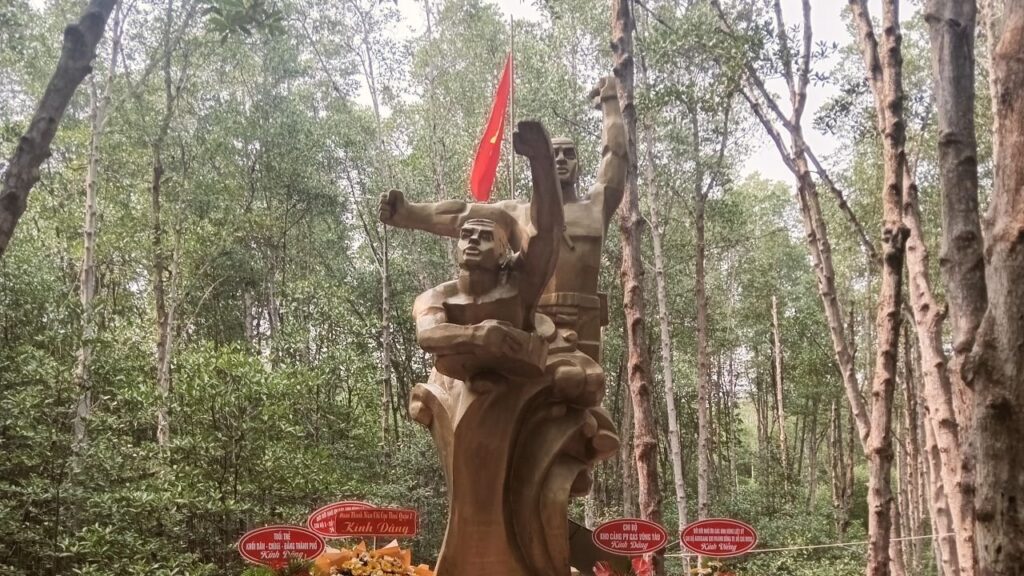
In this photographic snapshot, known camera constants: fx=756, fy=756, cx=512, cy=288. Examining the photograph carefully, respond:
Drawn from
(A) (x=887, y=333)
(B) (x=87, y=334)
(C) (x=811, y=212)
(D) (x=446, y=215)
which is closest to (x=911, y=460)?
(C) (x=811, y=212)

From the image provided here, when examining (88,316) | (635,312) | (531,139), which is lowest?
(531,139)

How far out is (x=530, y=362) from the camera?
272cm

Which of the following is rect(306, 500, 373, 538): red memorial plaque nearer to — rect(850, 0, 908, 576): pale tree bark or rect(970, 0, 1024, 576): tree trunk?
rect(850, 0, 908, 576): pale tree bark

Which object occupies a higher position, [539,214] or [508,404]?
[539,214]

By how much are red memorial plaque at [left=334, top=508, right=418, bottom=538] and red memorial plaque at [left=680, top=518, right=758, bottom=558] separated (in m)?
1.34

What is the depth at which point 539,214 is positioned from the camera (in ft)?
8.84

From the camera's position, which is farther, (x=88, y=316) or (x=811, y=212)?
(x=88, y=316)

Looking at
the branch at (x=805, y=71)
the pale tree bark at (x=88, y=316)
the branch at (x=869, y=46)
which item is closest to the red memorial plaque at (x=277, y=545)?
the pale tree bark at (x=88, y=316)

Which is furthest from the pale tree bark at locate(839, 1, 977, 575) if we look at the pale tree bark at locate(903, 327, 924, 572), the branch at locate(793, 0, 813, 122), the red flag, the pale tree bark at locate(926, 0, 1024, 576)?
the pale tree bark at locate(903, 327, 924, 572)

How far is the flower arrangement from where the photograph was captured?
347 cm

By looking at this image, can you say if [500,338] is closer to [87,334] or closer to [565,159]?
[565,159]

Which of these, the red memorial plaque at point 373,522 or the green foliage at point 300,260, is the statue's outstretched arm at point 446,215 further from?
the green foliage at point 300,260

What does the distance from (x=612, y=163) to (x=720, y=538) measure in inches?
73.7

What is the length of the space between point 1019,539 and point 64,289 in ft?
25.9
